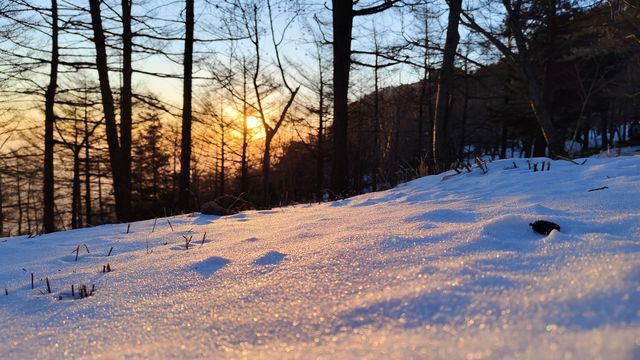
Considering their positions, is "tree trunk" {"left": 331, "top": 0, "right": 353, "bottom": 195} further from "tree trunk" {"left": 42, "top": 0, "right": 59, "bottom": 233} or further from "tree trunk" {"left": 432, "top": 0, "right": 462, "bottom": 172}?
"tree trunk" {"left": 42, "top": 0, "right": 59, "bottom": 233}

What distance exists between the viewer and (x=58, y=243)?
2812 millimetres

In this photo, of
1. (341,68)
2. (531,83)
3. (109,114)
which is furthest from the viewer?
(109,114)

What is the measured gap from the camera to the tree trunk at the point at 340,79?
6973 millimetres

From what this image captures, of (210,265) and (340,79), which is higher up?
(340,79)

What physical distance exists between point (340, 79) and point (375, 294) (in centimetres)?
660

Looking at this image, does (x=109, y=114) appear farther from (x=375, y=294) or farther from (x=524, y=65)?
(x=375, y=294)

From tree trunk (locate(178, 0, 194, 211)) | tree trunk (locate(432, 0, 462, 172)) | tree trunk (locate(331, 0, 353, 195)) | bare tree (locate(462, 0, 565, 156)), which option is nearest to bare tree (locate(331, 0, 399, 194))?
tree trunk (locate(331, 0, 353, 195))

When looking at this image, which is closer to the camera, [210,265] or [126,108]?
[210,265]

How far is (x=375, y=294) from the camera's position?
0.99 meters

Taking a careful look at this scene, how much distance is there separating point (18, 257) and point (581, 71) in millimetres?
22308

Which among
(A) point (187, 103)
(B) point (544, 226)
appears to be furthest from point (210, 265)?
(A) point (187, 103)

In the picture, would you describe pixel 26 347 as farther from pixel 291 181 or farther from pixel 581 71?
pixel 291 181

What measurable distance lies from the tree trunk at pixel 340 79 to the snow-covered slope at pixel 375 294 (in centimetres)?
512

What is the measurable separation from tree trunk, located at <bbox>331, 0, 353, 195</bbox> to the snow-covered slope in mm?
5123
